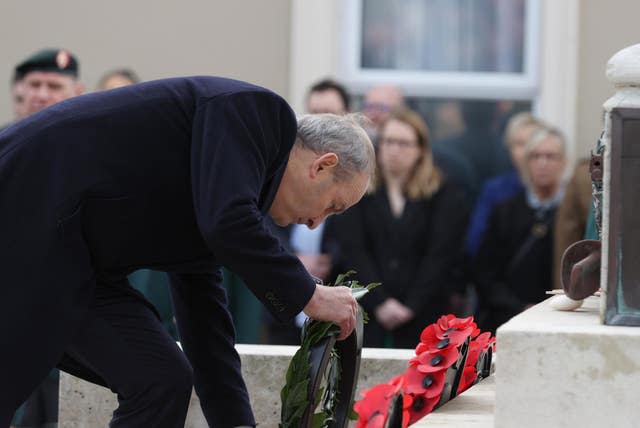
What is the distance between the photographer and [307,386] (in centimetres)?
437

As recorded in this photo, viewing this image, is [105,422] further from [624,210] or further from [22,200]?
[624,210]

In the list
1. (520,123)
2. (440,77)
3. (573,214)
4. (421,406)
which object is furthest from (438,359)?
(440,77)

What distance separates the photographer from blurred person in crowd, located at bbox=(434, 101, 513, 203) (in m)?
8.37

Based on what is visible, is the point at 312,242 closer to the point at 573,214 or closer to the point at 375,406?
the point at 573,214

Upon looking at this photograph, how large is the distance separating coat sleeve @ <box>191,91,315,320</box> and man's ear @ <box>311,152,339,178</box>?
135mm

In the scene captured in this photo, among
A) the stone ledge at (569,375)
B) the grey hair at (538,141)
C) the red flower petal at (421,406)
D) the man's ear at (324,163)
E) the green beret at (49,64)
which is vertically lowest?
the red flower petal at (421,406)

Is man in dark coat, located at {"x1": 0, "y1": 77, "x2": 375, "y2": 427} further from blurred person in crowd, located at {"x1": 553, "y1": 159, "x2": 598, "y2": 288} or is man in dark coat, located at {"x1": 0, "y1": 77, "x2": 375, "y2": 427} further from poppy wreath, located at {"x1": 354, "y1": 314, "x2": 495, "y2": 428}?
blurred person in crowd, located at {"x1": 553, "y1": 159, "x2": 598, "y2": 288}

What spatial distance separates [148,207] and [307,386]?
2.41 feet

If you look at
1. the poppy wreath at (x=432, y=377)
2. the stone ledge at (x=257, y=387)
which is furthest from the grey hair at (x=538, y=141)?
the poppy wreath at (x=432, y=377)

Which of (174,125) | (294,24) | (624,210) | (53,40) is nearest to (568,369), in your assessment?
(624,210)

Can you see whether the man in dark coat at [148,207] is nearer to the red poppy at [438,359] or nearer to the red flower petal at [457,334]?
the red poppy at [438,359]

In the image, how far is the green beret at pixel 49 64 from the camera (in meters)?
6.93

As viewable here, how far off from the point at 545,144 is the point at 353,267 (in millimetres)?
1199

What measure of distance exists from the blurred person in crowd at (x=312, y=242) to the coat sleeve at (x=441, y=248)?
0.46 m
